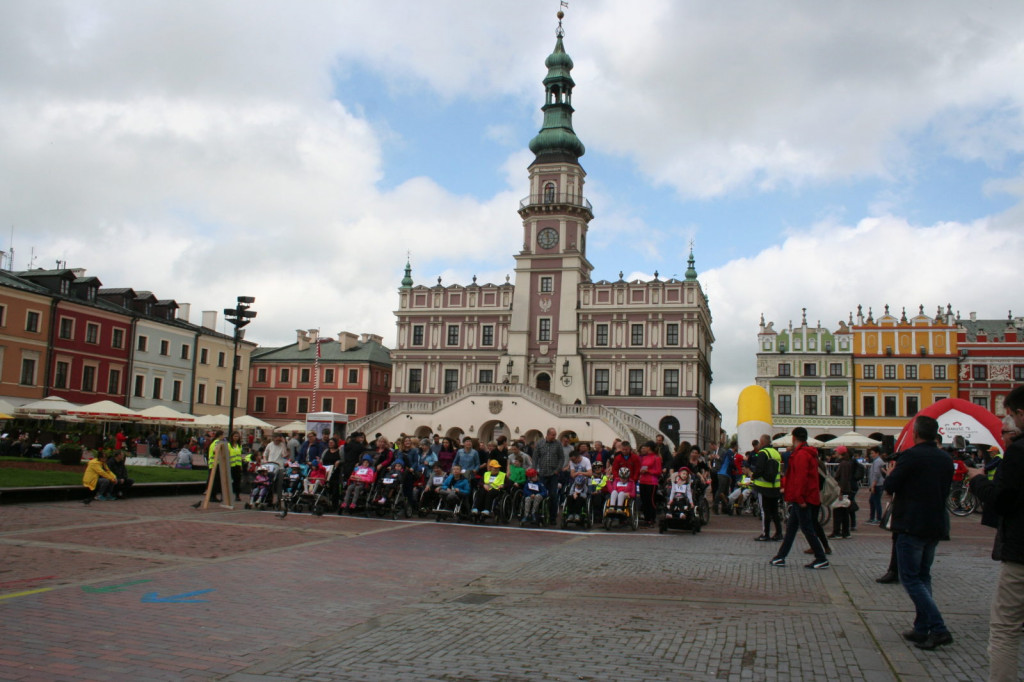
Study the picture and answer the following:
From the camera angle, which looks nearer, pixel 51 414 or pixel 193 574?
pixel 193 574

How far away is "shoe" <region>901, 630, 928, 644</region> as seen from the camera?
7.12 metres

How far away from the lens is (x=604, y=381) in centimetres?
6022

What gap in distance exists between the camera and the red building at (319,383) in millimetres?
71125

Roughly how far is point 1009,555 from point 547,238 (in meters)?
57.4

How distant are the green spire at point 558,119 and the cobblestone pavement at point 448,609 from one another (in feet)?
169

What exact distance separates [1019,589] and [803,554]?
8094mm

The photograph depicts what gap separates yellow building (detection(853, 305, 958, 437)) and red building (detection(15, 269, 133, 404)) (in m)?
52.1

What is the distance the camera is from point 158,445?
4225cm

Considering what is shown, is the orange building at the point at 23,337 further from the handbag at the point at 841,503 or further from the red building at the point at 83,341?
the handbag at the point at 841,503

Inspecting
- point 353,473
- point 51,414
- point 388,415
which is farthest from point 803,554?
point 388,415

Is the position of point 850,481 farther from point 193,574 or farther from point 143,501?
point 143,501

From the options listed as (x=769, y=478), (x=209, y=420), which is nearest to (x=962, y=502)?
(x=769, y=478)

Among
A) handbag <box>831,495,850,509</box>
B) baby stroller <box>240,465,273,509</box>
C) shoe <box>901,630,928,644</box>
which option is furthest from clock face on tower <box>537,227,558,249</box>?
shoe <box>901,630,928,644</box>

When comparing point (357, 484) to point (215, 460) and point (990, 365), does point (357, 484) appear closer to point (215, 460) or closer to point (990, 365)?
point (215, 460)
